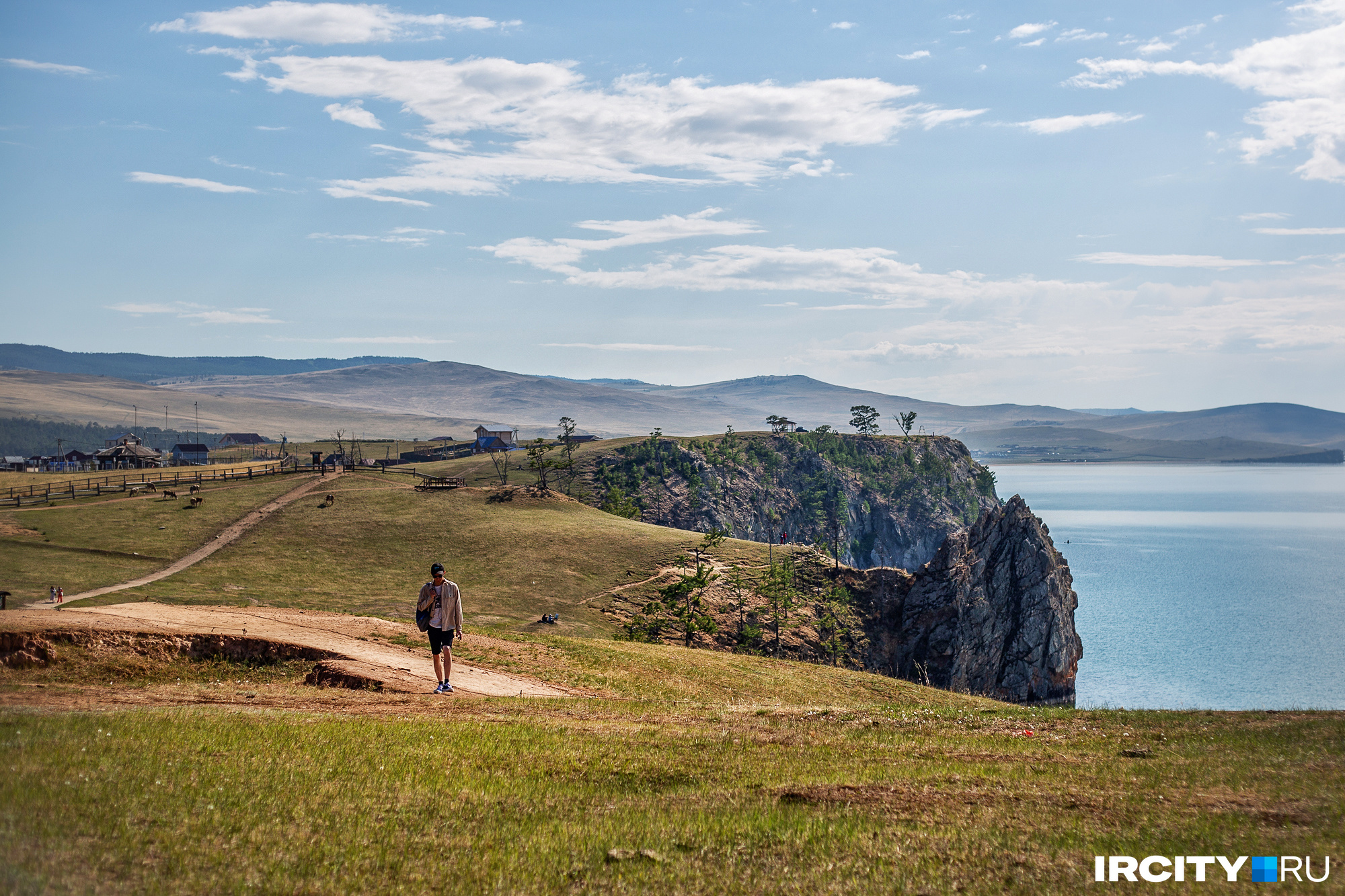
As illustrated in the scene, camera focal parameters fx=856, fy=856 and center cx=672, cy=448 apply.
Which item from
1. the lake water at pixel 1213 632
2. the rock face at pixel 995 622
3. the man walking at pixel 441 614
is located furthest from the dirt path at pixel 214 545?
the lake water at pixel 1213 632

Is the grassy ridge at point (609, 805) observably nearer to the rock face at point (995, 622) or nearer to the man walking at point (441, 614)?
the man walking at point (441, 614)

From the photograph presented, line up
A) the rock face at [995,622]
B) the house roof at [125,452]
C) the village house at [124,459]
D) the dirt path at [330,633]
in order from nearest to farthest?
the dirt path at [330,633] → the rock face at [995,622] → the village house at [124,459] → the house roof at [125,452]

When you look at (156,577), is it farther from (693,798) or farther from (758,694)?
(693,798)

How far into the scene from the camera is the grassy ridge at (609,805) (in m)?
10.4

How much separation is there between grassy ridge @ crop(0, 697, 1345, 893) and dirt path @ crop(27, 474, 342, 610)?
32498 millimetres

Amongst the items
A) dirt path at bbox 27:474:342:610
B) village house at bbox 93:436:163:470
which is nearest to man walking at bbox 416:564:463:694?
dirt path at bbox 27:474:342:610

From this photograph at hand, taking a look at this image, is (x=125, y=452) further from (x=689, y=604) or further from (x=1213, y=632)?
(x=1213, y=632)

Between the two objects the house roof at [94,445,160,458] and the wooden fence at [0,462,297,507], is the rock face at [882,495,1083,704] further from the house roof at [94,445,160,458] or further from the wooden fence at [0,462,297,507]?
the house roof at [94,445,160,458]

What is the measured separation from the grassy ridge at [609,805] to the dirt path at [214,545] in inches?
1279

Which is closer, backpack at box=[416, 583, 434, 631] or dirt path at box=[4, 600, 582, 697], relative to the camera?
backpack at box=[416, 583, 434, 631]

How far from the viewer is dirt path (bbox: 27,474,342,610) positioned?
50.9 metres

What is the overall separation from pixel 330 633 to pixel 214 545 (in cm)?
4607

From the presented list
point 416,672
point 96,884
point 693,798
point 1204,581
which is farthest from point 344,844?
point 1204,581

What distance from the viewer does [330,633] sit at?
3203 cm
